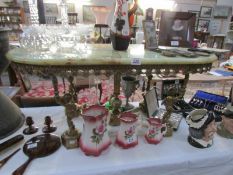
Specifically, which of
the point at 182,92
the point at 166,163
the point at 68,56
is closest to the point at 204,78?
the point at 182,92

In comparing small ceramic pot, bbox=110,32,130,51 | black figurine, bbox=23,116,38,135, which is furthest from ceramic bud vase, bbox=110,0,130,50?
black figurine, bbox=23,116,38,135

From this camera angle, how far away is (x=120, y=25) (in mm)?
860

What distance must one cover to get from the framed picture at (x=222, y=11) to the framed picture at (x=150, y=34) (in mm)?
6776

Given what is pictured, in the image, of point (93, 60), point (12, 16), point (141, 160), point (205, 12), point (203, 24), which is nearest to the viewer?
point (93, 60)

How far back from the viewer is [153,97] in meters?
1.21

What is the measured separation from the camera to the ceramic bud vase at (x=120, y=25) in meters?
0.85

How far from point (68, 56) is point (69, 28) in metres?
0.35

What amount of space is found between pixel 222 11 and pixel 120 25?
715 cm

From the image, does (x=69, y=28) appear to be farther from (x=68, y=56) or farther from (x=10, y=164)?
(x=10, y=164)

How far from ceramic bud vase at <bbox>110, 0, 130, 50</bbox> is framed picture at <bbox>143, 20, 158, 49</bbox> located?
16 cm

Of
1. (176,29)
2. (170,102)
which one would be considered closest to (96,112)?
(170,102)

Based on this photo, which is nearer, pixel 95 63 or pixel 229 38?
pixel 95 63

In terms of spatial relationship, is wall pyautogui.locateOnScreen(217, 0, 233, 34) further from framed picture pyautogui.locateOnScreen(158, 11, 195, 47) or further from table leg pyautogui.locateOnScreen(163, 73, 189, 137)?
table leg pyautogui.locateOnScreen(163, 73, 189, 137)

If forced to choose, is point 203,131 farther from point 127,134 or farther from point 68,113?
point 68,113
